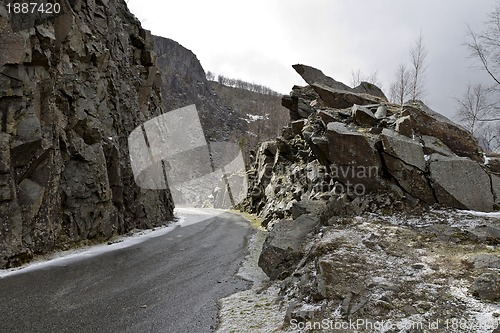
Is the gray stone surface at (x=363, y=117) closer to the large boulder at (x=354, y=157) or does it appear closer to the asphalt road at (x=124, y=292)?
the large boulder at (x=354, y=157)

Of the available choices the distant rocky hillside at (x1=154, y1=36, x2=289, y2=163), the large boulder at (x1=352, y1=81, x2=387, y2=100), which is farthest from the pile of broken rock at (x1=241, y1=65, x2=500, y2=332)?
the distant rocky hillside at (x1=154, y1=36, x2=289, y2=163)

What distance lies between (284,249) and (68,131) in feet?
42.7

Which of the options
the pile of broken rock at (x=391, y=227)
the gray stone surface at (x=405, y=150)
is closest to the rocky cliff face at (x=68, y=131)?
the pile of broken rock at (x=391, y=227)

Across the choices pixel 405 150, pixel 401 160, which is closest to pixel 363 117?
pixel 405 150

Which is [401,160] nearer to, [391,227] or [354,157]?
[354,157]

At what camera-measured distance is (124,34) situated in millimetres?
25297

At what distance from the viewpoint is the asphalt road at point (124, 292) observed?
777 centimetres

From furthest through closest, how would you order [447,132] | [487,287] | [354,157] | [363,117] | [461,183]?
1. [363,117]
2. [447,132]
3. [354,157]
4. [461,183]
5. [487,287]

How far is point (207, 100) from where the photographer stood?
415 ft

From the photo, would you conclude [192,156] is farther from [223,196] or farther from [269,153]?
[269,153]

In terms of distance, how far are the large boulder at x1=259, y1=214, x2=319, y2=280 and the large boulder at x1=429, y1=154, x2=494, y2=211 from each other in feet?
16.0

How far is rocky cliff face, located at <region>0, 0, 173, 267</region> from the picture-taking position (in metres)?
12.8

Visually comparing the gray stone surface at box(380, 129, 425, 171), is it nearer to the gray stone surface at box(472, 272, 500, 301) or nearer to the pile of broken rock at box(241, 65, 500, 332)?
the pile of broken rock at box(241, 65, 500, 332)

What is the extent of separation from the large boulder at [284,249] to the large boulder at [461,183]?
4869mm
